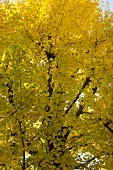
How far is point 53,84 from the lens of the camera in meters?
7.84

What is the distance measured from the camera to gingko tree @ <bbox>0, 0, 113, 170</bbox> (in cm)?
621

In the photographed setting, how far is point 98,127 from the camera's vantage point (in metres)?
7.20

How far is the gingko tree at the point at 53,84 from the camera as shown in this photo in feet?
20.4

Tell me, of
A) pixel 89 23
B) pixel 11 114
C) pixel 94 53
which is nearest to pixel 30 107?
pixel 11 114

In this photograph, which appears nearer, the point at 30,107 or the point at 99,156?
the point at 30,107

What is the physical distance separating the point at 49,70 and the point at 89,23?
2.47 m

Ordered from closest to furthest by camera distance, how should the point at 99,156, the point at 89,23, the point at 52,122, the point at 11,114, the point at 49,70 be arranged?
1. the point at 11,114
2. the point at 52,122
3. the point at 99,156
4. the point at 49,70
5. the point at 89,23

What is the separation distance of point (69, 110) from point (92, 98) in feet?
4.92

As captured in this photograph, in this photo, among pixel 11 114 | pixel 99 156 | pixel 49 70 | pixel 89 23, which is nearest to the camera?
pixel 11 114

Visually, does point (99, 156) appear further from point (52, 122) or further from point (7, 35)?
point (7, 35)

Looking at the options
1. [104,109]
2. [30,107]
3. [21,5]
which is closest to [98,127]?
[104,109]

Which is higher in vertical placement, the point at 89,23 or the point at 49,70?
the point at 89,23

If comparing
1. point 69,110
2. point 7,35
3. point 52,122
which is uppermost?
point 7,35

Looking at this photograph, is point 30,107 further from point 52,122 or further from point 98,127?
point 98,127
